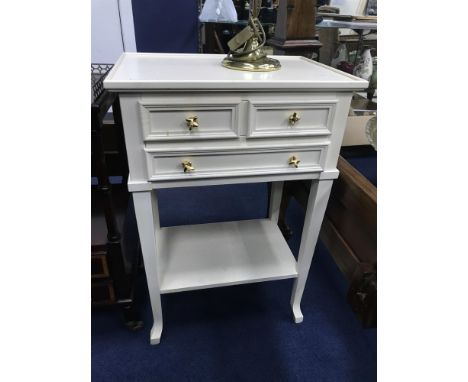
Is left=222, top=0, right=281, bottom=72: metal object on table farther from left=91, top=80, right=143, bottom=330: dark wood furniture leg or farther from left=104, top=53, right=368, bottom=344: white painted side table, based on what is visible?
left=91, top=80, right=143, bottom=330: dark wood furniture leg

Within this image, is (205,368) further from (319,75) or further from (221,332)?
(319,75)

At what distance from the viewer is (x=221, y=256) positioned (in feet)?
3.50

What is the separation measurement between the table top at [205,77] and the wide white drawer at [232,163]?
15cm

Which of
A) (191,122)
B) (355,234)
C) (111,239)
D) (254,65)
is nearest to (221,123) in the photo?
(191,122)

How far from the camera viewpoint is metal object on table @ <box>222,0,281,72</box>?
0.77 meters

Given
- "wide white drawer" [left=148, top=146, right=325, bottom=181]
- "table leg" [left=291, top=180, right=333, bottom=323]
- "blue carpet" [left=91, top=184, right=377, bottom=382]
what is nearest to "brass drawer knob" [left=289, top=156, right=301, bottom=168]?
"wide white drawer" [left=148, top=146, right=325, bottom=181]

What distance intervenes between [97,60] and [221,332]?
2.18m

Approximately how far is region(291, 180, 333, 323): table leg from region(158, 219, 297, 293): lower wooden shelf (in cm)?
5

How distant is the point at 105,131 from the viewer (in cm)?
125

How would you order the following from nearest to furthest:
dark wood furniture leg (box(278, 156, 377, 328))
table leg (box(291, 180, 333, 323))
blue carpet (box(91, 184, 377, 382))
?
dark wood furniture leg (box(278, 156, 377, 328)) → table leg (box(291, 180, 333, 323)) → blue carpet (box(91, 184, 377, 382))

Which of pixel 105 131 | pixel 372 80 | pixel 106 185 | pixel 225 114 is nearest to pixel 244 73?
pixel 225 114

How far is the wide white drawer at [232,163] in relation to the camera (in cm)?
71

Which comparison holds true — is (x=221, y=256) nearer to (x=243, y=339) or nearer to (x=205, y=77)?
(x=243, y=339)

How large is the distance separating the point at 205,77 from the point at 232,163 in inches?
7.7
